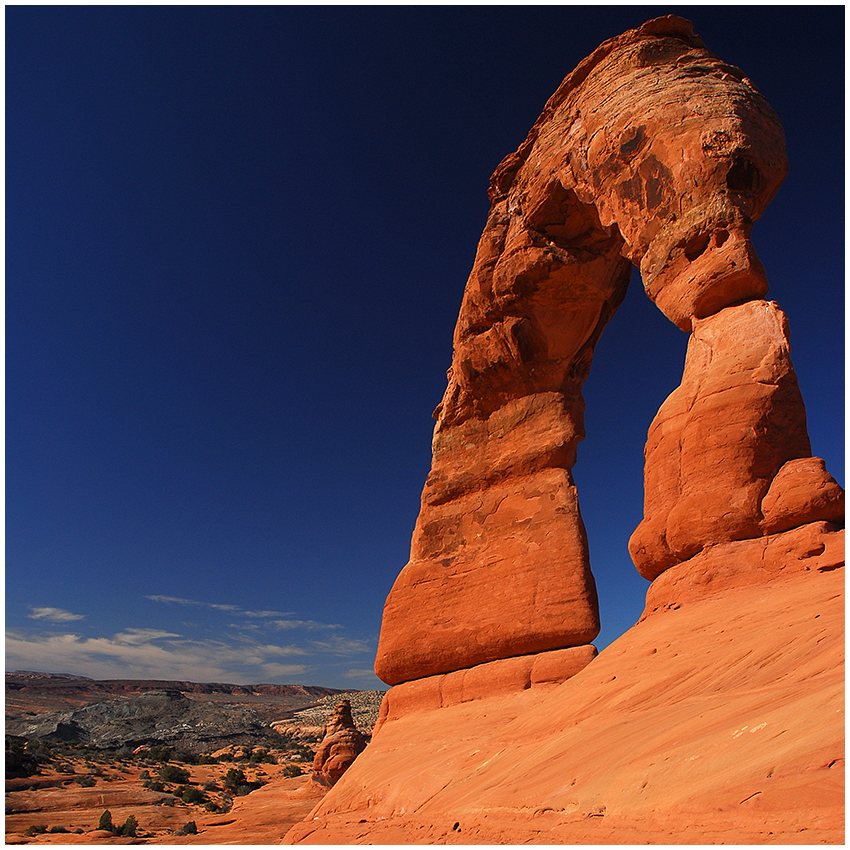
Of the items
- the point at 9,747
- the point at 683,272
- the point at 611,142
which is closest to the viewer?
the point at 683,272

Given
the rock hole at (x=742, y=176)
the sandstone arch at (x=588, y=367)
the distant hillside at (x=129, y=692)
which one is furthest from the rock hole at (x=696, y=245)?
the distant hillside at (x=129, y=692)

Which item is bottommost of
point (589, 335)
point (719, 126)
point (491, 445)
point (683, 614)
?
point (683, 614)

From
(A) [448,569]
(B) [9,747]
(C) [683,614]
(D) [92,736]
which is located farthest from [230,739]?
(C) [683,614]

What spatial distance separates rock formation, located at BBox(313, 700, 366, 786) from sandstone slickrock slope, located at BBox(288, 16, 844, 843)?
14.4 metres

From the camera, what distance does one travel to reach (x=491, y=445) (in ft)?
32.7

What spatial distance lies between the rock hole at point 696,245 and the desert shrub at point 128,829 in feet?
66.5

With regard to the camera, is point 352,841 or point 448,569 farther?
point 448,569

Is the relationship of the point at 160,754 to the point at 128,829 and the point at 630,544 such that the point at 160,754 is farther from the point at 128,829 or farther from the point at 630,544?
the point at 630,544

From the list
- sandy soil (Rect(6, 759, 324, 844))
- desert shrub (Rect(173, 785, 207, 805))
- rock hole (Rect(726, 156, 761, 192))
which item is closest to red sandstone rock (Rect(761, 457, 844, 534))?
rock hole (Rect(726, 156, 761, 192))

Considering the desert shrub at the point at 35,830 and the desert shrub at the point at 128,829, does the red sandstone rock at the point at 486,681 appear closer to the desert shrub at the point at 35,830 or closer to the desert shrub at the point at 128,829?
the desert shrub at the point at 128,829

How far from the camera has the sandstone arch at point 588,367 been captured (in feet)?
18.6

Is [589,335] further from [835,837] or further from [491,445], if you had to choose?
[835,837]

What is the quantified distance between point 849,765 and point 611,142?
7.62m

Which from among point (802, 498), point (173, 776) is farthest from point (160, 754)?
point (802, 498)
